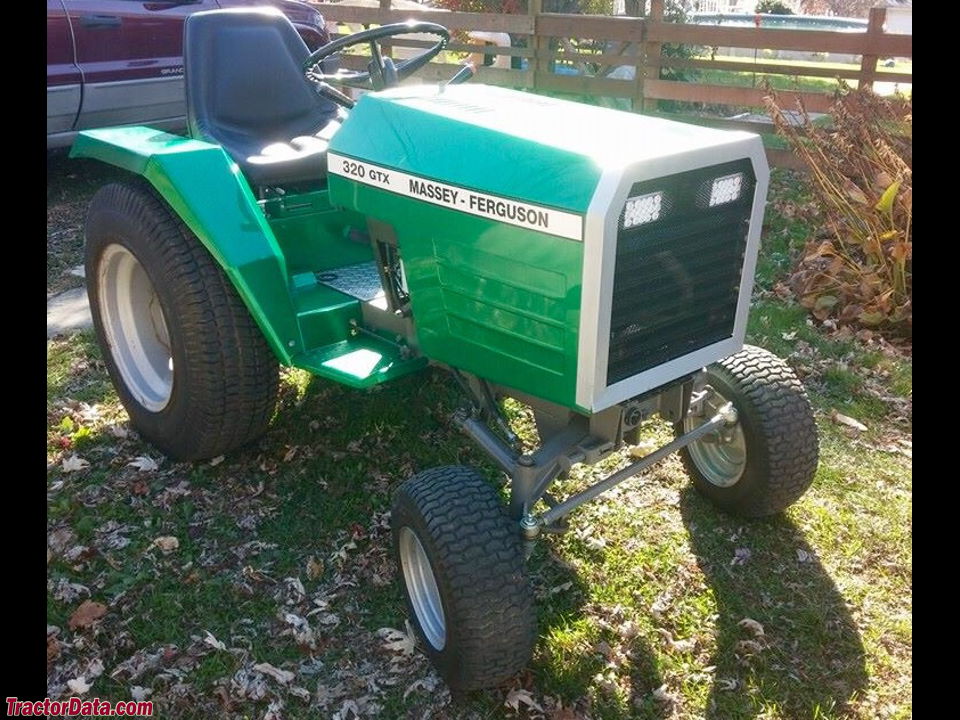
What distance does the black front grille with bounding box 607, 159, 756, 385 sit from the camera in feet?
7.32

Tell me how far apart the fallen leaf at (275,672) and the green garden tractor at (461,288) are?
1.23 feet

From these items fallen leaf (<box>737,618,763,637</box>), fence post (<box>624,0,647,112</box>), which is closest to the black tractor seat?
fallen leaf (<box>737,618,763,637</box>)

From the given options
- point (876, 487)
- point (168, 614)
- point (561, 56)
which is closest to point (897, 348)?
point (876, 487)

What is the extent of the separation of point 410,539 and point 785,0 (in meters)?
26.0

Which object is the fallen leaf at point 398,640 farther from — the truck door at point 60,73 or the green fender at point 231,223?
the truck door at point 60,73

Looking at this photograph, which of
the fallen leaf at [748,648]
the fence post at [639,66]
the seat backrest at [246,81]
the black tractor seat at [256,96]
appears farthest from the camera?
the fence post at [639,66]

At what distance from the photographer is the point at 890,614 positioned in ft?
8.82

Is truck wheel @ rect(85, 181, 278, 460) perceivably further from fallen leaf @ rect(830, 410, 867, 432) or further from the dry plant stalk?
the dry plant stalk

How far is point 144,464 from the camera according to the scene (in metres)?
3.32

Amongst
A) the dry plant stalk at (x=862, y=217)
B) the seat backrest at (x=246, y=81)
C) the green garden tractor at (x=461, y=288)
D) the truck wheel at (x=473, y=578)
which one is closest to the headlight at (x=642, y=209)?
the green garden tractor at (x=461, y=288)

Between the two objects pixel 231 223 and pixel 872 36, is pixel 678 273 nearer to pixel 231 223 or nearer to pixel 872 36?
pixel 231 223

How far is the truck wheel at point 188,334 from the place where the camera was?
2.93m

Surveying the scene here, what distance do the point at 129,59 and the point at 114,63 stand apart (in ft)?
0.36

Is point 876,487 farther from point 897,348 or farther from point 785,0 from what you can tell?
point 785,0
